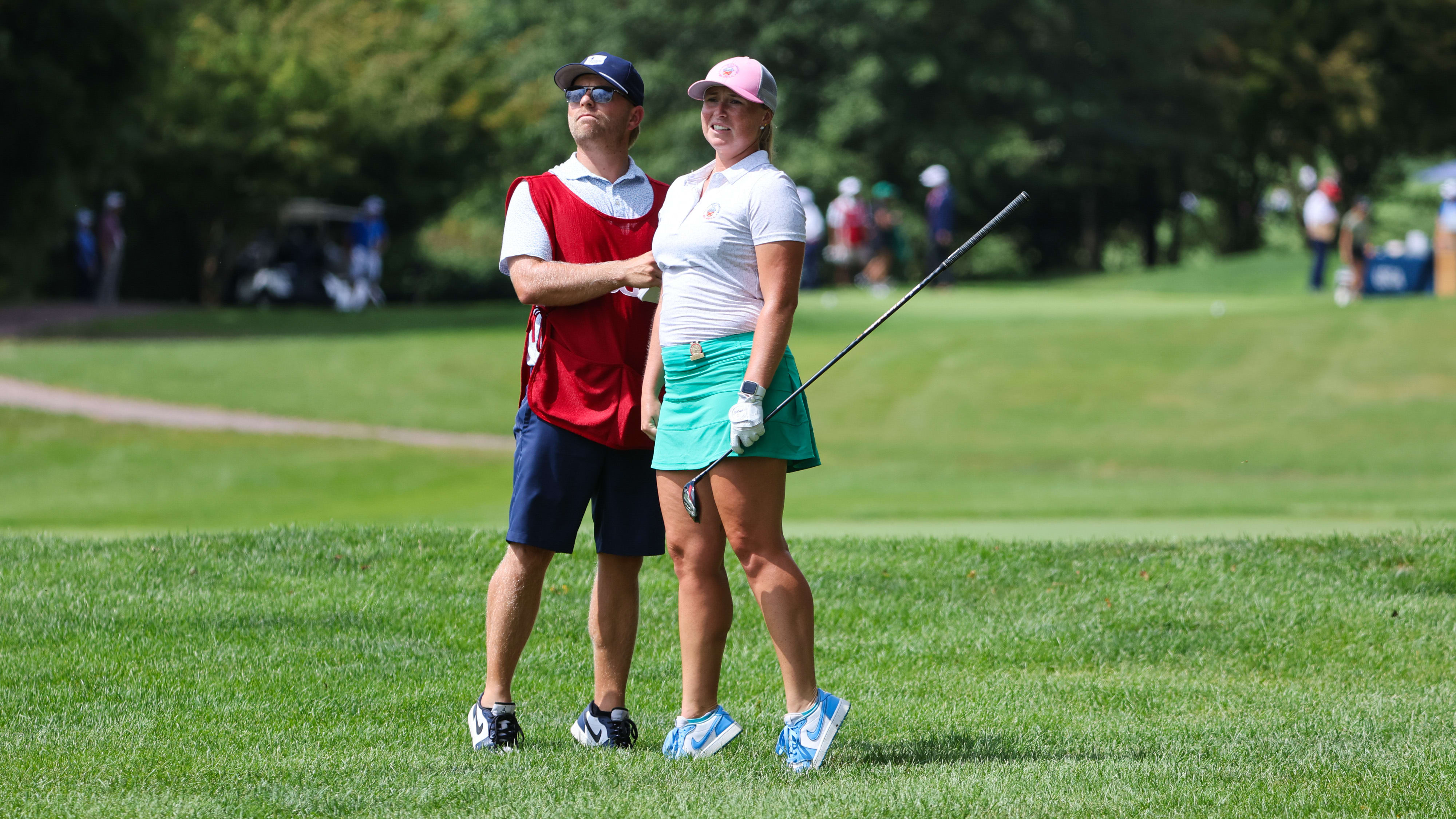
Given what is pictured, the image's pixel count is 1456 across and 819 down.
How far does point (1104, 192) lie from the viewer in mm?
53094

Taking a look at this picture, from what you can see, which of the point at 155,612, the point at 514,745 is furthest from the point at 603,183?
the point at 155,612

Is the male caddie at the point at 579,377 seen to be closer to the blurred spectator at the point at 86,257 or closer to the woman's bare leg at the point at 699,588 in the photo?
the woman's bare leg at the point at 699,588

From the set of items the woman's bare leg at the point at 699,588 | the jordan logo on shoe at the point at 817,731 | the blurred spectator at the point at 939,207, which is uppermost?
the blurred spectator at the point at 939,207

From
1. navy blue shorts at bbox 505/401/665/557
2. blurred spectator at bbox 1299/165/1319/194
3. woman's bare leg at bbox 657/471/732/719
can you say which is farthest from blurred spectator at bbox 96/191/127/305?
woman's bare leg at bbox 657/471/732/719

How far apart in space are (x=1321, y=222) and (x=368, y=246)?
59.8 feet

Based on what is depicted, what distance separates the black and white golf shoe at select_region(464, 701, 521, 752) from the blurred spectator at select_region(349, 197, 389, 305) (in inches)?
1118

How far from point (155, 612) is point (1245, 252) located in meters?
51.9

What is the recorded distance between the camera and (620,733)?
533 centimetres

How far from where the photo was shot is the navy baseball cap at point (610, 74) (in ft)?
16.9

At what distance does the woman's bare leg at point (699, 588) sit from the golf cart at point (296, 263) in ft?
98.8

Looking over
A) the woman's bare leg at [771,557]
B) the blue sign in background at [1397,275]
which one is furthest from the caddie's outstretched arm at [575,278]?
the blue sign in background at [1397,275]

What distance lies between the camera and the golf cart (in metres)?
34.7

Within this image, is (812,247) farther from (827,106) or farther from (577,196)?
(577,196)

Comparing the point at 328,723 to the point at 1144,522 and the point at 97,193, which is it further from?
the point at 97,193
